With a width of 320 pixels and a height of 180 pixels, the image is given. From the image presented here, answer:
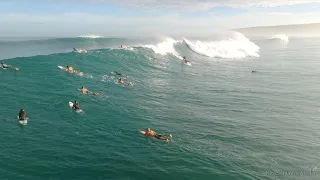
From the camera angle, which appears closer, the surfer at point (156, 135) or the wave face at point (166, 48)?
the surfer at point (156, 135)

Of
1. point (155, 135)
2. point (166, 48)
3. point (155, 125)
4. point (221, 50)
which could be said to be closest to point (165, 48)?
point (166, 48)

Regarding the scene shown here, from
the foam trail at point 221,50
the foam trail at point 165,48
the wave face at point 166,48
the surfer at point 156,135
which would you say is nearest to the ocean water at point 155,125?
the surfer at point 156,135

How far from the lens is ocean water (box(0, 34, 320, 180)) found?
19.5 meters

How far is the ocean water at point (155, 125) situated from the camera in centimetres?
1945

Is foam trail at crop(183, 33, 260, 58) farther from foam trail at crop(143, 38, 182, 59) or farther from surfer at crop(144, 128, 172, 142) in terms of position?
surfer at crop(144, 128, 172, 142)

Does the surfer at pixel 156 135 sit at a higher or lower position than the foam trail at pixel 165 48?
lower

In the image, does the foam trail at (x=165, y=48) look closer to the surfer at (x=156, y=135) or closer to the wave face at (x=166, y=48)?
the wave face at (x=166, y=48)

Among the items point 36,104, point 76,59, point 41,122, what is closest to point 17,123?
point 41,122

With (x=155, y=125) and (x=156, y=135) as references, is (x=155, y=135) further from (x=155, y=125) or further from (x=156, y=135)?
(x=155, y=125)

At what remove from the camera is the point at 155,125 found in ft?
90.4

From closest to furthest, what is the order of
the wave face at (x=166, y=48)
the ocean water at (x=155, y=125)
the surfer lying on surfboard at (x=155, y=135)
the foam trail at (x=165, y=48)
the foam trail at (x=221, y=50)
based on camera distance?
the ocean water at (x=155, y=125) < the surfer lying on surfboard at (x=155, y=135) < the foam trail at (x=165, y=48) < the wave face at (x=166, y=48) < the foam trail at (x=221, y=50)

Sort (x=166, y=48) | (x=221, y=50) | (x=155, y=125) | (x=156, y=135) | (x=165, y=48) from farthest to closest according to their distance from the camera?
1. (x=221, y=50)
2. (x=166, y=48)
3. (x=165, y=48)
4. (x=155, y=125)
5. (x=156, y=135)

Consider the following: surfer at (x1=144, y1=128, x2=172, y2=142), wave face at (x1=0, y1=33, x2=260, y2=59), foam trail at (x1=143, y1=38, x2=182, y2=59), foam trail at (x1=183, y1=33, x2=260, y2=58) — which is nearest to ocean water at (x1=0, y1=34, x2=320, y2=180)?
surfer at (x1=144, y1=128, x2=172, y2=142)

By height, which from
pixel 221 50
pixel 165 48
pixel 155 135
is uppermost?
pixel 221 50
